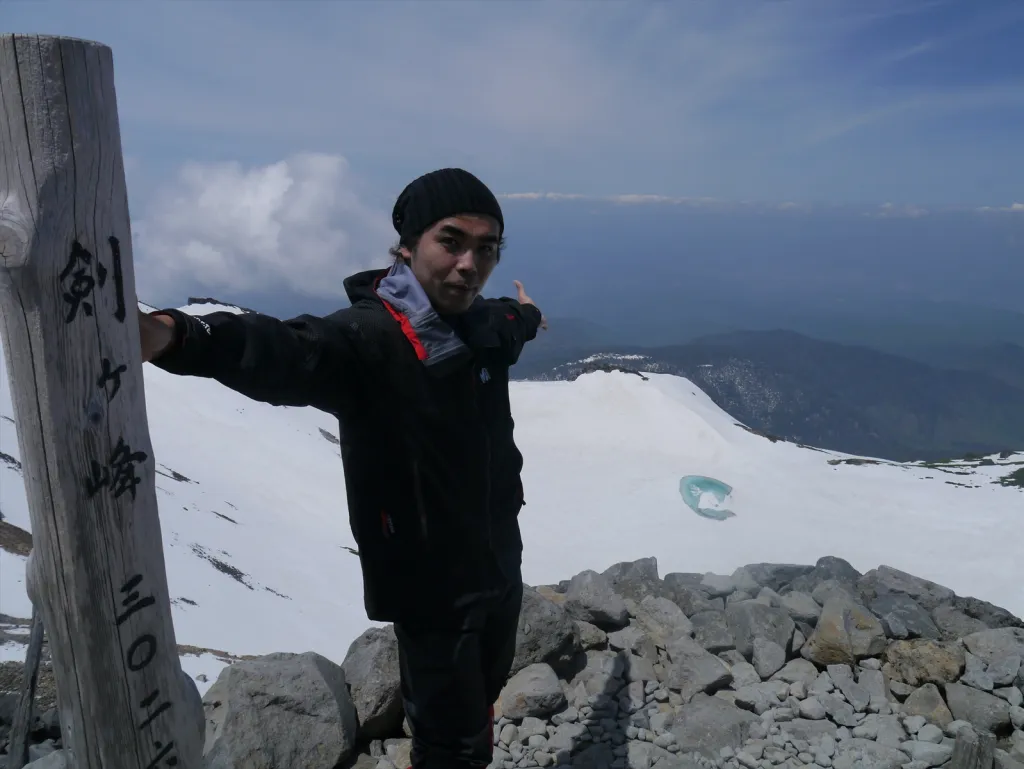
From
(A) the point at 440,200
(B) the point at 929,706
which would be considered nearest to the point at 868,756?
(B) the point at 929,706

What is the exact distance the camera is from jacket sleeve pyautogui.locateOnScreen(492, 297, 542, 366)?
3.42m

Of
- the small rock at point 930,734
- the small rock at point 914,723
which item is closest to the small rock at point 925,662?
the small rock at point 914,723

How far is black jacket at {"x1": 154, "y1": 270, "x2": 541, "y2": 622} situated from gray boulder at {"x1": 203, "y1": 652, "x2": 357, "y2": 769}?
1.71 metres

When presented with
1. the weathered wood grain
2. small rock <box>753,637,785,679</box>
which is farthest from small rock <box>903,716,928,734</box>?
the weathered wood grain

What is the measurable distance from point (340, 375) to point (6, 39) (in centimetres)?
137

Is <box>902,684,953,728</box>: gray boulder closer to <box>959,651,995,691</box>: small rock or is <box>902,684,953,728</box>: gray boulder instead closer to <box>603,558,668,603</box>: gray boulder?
<box>959,651,995,691</box>: small rock

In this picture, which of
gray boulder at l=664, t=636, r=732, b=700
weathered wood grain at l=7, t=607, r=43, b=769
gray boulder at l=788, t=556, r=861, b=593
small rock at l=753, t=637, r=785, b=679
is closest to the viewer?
weathered wood grain at l=7, t=607, r=43, b=769

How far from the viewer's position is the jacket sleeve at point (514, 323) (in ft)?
11.2

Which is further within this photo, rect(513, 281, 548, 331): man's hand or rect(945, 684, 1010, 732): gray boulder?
rect(945, 684, 1010, 732): gray boulder

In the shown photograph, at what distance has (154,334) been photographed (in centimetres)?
193

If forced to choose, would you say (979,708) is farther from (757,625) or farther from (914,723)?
(757,625)

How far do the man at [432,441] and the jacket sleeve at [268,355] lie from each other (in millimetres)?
11

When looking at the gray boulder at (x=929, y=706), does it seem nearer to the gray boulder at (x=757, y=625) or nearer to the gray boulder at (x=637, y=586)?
the gray boulder at (x=757, y=625)

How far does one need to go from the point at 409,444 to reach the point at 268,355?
2.70 ft
